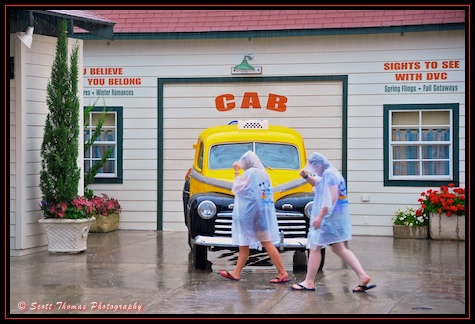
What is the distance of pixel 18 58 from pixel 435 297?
23.5 feet

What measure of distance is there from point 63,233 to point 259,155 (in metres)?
3.21

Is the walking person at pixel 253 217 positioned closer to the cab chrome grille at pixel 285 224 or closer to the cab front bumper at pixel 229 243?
the cab front bumper at pixel 229 243

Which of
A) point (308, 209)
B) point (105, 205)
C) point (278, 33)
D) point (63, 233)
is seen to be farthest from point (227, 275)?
point (278, 33)

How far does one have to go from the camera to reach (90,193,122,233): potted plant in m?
16.5

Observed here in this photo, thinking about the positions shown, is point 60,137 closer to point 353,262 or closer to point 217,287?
point 217,287

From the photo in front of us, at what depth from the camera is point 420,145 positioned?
16.3 meters

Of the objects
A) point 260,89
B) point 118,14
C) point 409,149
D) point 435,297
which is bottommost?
point 435,297

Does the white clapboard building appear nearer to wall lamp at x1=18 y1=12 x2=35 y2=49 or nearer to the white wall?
the white wall

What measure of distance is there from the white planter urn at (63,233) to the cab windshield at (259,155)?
2290 millimetres

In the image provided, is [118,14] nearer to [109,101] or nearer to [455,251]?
[109,101]

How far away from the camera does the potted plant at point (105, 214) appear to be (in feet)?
54.0

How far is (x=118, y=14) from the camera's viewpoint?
A: 17562mm
